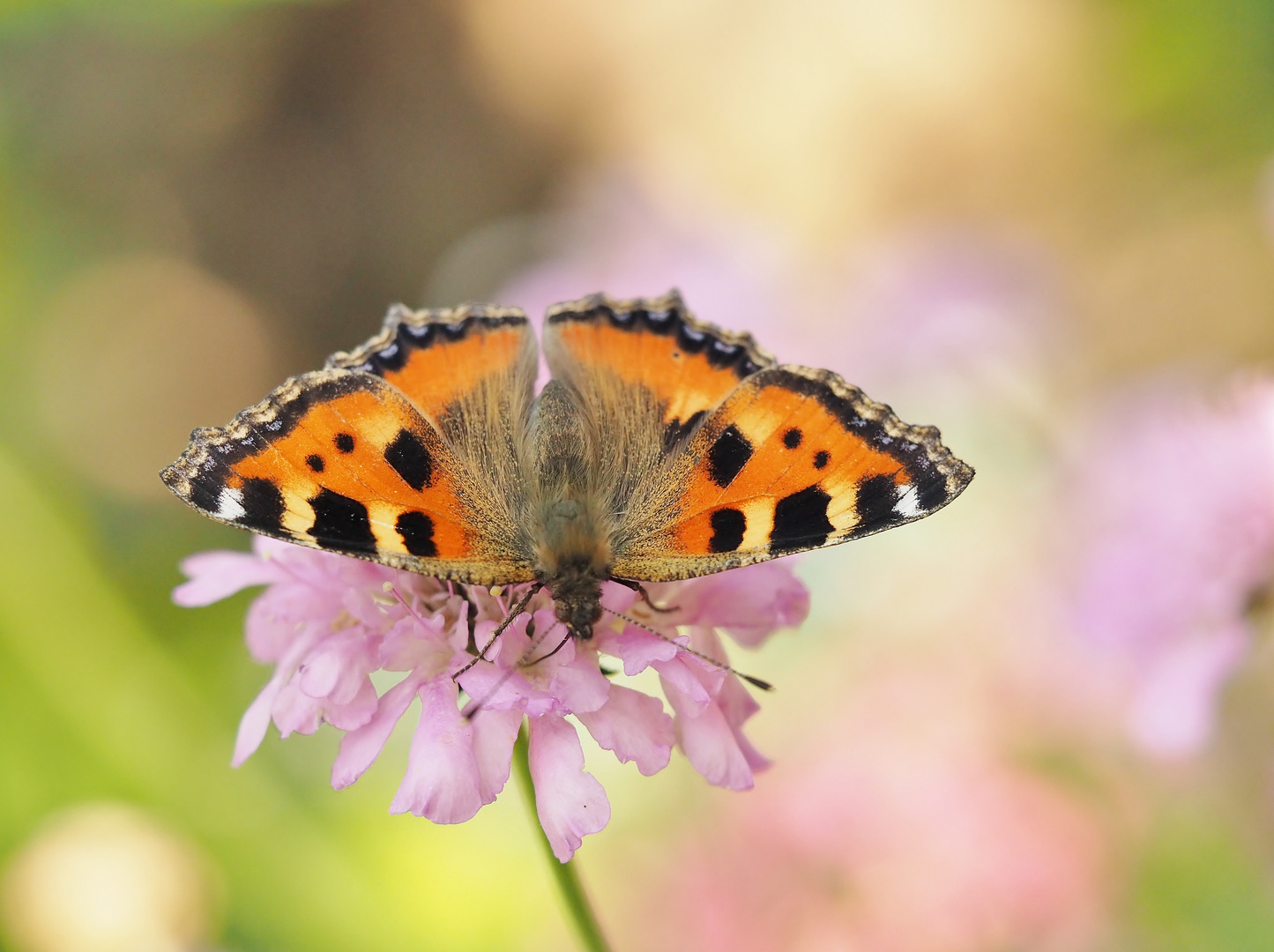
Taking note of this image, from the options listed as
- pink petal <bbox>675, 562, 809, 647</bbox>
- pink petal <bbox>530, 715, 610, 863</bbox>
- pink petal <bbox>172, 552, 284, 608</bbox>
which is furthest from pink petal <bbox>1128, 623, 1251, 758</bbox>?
pink petal <bbox>172, 552, 284, 608</bbox>

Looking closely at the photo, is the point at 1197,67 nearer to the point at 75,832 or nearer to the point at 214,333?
the point at 214,333

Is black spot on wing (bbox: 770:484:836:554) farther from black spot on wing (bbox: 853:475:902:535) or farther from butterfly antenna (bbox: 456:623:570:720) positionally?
butterfly antenna (bbox: 456:623:570:720)

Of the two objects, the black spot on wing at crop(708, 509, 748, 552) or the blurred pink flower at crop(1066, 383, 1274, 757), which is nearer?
the black spot on wing at crop(708, 509, 748, 552)

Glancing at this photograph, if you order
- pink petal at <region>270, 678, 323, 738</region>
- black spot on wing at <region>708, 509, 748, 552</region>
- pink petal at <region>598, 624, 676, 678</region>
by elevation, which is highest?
black spot on wing at <region>708, 509, 748, 552</region>

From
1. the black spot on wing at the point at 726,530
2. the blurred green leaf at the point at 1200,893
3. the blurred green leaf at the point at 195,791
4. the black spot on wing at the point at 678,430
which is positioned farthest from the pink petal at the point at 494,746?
the blurred green leaf at the point at 195,791

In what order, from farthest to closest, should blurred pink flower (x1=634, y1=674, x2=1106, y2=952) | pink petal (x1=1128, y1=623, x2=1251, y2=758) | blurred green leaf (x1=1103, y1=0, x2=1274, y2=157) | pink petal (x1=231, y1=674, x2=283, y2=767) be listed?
blurred green leaf (x1=1103, y1=0, x2=1274, y2=157), blurred pink flower (x1=634, y1=674, x2=1106, y2=952), pink petal (x1=1128, y1=623, x2=1251, y2=758), pink petal (x1=231, y1=674, x2=283, y2=767)

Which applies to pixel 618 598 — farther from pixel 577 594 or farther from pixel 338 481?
pixel 338 481
